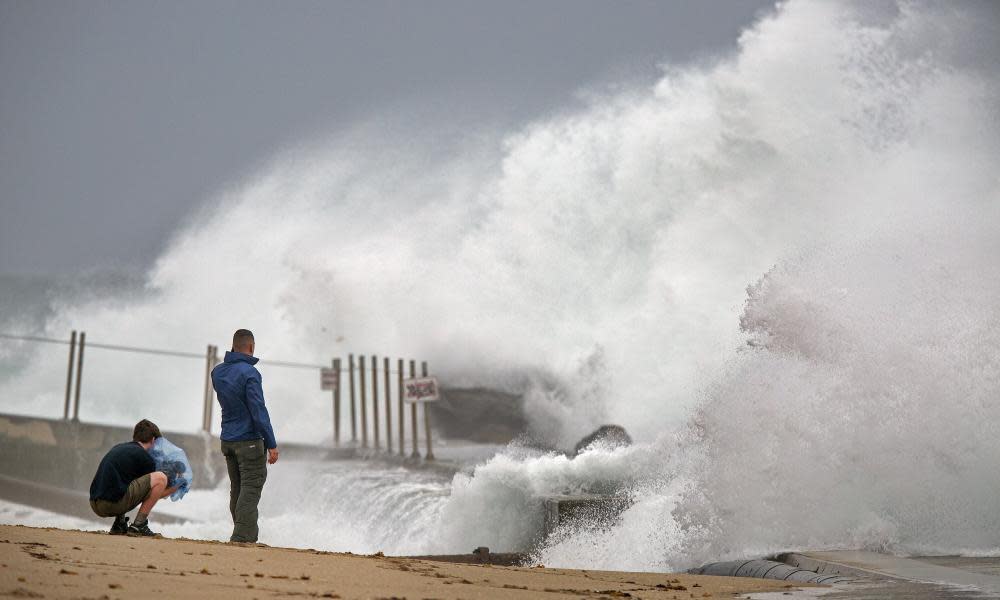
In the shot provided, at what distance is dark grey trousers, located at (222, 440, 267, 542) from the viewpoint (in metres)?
6.99

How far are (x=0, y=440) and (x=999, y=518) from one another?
81.3 ft

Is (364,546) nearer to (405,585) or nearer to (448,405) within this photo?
(405,585)

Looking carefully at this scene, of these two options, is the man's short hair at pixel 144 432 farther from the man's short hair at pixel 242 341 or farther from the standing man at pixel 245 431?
the man's short hair at pixel 242 341

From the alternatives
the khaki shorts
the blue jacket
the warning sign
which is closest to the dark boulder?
the blue jacket

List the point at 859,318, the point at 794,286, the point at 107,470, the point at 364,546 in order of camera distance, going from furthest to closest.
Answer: the point at 364,546
the point at 794,286
the point at 859,318
the point at 107,470

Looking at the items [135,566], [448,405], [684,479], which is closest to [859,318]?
[684,479]

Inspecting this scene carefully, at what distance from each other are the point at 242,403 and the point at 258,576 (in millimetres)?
2539

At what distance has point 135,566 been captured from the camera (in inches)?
185

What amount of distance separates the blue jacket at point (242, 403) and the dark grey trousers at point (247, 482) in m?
0.06

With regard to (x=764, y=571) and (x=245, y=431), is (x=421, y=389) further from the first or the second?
(x=764, y=571)

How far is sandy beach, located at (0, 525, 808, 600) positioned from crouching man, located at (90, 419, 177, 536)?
3.21 ft

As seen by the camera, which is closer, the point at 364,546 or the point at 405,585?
the point at 405,585

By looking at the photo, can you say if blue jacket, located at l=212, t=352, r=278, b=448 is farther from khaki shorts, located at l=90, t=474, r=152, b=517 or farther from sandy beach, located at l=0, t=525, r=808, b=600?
sandy beach, located at l=0, t=525, r=808, b=600

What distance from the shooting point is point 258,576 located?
187 inches
